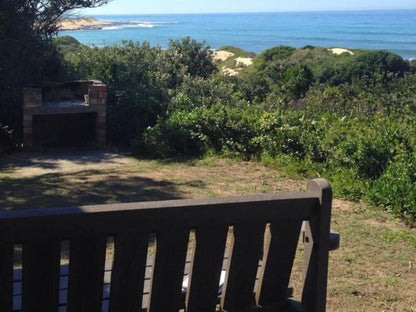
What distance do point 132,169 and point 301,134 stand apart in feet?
8.15

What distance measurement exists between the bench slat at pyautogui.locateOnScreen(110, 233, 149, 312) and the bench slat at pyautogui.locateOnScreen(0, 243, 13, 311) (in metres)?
0.39

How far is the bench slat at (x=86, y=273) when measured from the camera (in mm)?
2365

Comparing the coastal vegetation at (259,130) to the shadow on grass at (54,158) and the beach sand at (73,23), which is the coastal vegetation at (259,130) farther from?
the beach sand at (73,23)

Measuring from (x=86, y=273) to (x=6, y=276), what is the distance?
297 millimetres

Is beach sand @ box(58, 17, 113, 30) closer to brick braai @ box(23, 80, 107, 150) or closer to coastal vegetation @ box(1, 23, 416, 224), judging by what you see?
coastal vegetation @ box(1, 23, 416, 224)

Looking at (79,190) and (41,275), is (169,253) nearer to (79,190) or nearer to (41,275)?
(41,275)

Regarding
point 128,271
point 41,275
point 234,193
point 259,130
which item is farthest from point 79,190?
point 41,275

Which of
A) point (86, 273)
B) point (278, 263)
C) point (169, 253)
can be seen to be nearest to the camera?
point (86, 273)

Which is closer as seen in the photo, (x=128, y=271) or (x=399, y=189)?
(x=128, y=271)

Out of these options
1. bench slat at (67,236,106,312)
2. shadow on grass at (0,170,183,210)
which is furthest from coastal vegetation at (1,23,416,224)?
bench slat at (67,236,106,312)

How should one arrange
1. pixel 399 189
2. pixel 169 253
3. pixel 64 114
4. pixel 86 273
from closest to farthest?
pixel 86 273 < pixel 169 253 < pixel 399 189 < pixel 64 114

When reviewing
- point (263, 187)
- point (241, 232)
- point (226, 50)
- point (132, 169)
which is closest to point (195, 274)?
point (241, 232)

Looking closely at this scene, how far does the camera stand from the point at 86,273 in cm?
241

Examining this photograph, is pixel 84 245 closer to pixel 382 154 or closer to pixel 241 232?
pixel 241 232
